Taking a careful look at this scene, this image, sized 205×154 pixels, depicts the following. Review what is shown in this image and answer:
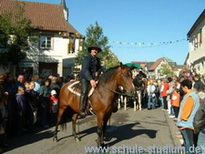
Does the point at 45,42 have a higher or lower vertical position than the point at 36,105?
higher

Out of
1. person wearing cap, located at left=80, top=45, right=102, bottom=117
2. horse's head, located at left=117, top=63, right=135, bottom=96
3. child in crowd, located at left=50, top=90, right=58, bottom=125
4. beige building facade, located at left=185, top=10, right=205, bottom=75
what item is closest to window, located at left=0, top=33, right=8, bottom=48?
child in crowd, located at left=50, top=90, right=58, bottom=125

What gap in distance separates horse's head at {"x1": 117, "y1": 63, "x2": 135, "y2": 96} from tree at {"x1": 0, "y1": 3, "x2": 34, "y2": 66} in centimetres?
1822

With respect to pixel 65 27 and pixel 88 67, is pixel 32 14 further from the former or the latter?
pixel 88 67

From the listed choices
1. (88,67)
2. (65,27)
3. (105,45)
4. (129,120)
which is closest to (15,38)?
(65,27)

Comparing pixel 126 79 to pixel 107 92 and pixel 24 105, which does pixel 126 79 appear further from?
pixel 24 105

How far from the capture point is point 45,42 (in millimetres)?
27547

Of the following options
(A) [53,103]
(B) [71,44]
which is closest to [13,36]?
(B) [71,44]

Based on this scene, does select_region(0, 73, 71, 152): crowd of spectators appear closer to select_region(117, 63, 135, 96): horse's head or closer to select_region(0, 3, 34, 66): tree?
select_region(117, 63, 135, 96): horse's head

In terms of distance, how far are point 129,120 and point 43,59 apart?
719 inches

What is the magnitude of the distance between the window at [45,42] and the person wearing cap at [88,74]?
2127cm

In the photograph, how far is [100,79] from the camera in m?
6.91

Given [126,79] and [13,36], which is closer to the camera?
[126,79]

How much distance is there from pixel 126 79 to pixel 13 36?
19212 millimetres

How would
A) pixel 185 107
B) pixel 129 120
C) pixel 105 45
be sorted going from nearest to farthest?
1. pixel 185 107
2. pixel 129 120
3. pixel 105 45
